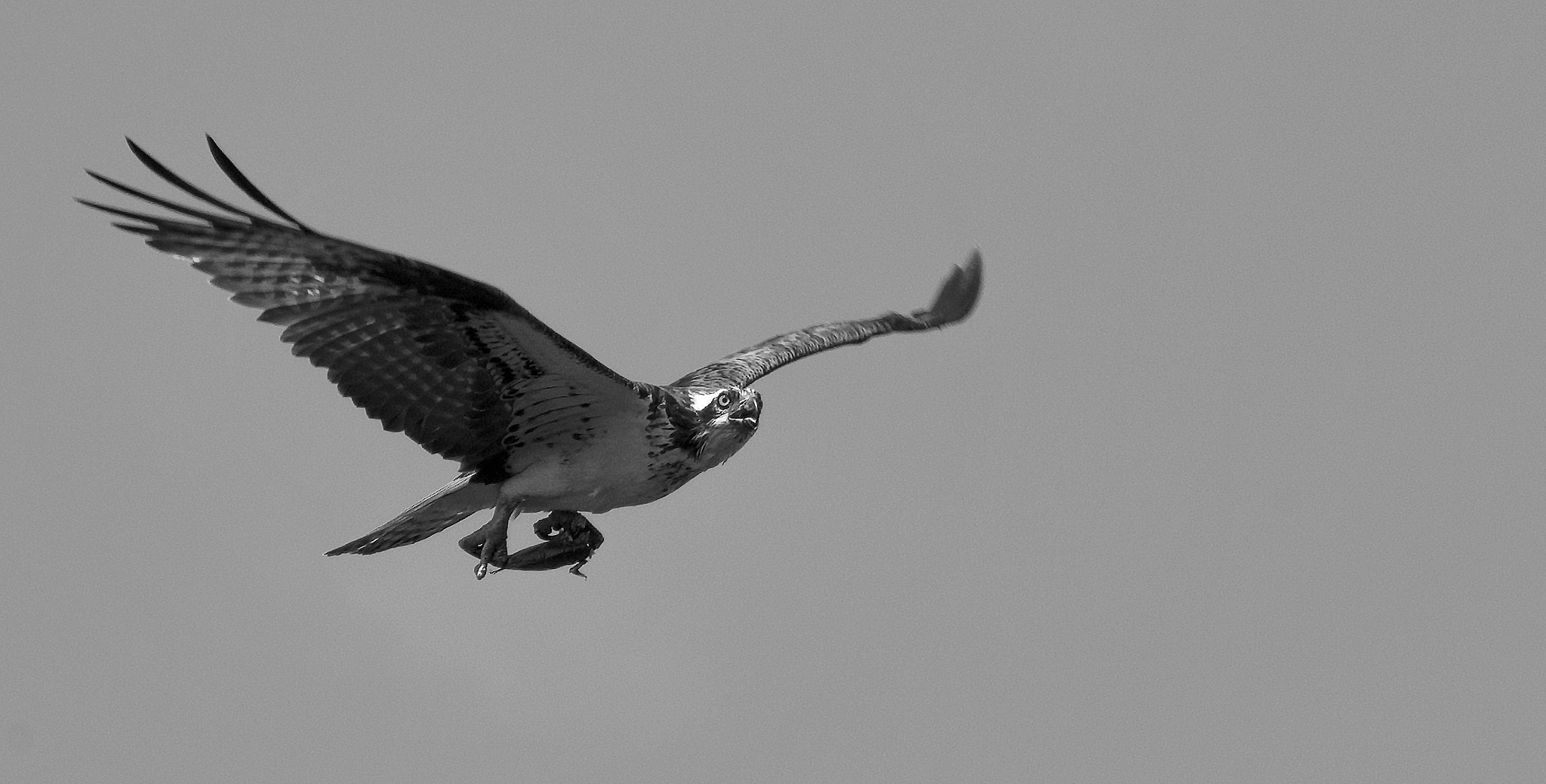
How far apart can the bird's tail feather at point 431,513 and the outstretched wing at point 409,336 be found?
0.45ft

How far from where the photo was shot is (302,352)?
13.0 m

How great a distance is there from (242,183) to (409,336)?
1861 mm

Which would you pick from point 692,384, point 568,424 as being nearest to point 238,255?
point 568,424

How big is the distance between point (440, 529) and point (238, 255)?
123 inches

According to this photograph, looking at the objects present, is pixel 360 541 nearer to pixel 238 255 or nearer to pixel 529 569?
pixel 529 569

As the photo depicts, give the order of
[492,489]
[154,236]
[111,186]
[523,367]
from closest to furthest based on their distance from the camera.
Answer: [111,186]
[154,236]
[523,367]
[492,489]

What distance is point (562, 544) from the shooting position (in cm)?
1460

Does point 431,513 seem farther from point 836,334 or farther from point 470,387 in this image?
point 836,334

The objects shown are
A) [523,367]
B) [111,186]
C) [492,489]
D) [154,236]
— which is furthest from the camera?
[492,489]

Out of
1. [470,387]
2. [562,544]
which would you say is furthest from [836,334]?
[470,387]

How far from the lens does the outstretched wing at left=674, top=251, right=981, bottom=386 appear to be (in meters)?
15.7

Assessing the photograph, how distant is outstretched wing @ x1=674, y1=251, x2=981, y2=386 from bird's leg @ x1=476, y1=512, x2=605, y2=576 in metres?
1.32

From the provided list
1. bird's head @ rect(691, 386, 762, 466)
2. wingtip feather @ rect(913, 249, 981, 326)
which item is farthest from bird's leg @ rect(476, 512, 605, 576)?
wingtip feather @ rect(913, 249, 981, 326)

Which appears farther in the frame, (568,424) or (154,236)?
(568,424)
